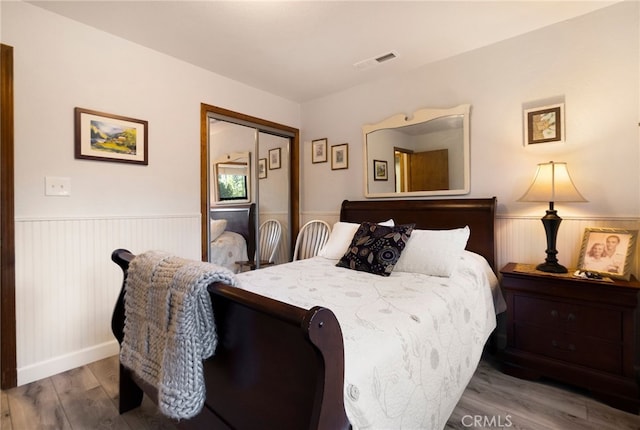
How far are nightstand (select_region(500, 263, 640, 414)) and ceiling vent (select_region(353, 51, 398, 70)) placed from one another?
6.41 ft

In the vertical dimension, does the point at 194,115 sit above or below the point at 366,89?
below

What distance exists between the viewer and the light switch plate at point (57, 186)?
204cm

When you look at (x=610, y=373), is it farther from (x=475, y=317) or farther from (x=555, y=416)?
(x=475, y=317)

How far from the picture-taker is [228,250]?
316 cm

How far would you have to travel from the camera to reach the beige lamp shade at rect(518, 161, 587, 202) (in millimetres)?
1975

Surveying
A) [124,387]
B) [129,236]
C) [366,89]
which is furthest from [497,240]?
[129,236]

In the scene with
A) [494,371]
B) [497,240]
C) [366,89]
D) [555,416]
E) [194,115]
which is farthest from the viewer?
[366,89]

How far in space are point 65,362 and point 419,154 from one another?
3204mm

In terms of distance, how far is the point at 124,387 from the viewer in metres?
1.65

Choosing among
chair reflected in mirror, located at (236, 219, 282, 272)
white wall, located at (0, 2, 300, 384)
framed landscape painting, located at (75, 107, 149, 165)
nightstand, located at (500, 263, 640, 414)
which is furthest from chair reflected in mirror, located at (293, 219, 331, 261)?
nightstand, located at (500, 263, 640, 414)

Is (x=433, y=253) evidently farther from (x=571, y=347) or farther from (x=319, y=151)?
(x=319, y=151)

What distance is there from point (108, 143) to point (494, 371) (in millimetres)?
3246

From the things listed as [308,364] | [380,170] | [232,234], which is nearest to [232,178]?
[232,234]

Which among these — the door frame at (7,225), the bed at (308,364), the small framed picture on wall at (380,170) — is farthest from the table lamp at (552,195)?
the door frame at (7,225)
